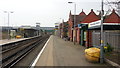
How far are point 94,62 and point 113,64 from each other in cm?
151

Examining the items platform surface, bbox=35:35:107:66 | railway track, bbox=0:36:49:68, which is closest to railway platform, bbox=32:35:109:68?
platform surface, bbox=35:35:107:66

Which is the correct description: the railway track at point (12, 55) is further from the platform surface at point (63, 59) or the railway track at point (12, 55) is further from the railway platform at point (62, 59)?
the platform surface at point (63, 59)

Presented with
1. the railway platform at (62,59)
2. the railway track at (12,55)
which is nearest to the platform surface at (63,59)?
the railway platform at (62,59)

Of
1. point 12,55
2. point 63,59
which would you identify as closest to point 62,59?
point 63,59

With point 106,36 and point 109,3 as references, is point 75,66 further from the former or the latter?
point 106,36

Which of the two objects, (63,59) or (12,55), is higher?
(63,59)

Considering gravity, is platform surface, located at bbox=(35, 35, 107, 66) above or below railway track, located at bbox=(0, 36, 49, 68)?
above

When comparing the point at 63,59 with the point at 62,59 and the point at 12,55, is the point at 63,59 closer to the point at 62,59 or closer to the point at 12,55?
the point at 62,59

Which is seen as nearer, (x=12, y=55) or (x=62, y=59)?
(x=62, y=59)

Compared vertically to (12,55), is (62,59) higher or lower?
higher

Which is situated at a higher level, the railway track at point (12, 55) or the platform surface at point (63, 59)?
the platform surface at point (63, 59)

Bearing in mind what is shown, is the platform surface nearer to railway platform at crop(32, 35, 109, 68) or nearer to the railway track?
railway platform at crop(32, 35, 109, 68)

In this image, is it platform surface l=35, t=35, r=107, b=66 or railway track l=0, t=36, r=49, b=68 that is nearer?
platform surface l=35, t=35, r=107, b=66

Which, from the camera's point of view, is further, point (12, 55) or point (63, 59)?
point (12, 55)
